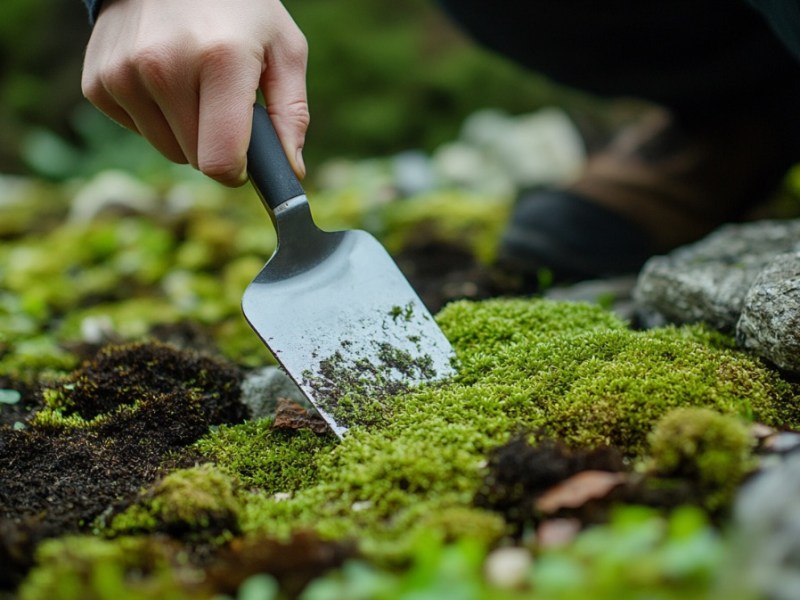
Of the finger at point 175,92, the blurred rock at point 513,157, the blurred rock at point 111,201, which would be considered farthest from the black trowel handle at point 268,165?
the blurred rock at point 513,157

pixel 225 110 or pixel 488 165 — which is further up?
pixel 225 110

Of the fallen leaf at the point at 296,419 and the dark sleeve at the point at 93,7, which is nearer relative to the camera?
the fallen leaf at the point at 296,419

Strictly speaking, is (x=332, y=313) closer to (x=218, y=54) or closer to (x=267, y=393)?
(x=267, y=393)

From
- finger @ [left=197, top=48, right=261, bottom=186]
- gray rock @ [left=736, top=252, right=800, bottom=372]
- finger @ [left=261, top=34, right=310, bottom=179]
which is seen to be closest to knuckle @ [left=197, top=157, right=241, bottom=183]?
finger @ [left=197, top=48, right=261, bottom=186]

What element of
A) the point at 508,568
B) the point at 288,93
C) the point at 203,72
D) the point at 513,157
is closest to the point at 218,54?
the point at 203,72

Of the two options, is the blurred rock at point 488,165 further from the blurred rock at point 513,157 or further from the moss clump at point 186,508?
the moss clump at point 186,508

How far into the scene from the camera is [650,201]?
4.36m

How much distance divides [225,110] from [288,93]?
27 cm

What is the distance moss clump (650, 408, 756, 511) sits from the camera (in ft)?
5.08

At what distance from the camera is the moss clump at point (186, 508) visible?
1.74 m

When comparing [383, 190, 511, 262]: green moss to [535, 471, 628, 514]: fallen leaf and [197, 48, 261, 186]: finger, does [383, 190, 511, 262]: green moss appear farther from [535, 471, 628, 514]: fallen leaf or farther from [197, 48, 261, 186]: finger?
[535, 471, 628, 514]: fallen leaf

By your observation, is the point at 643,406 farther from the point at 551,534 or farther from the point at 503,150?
the point at 503,150

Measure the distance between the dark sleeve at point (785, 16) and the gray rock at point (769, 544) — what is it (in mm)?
A: 1724

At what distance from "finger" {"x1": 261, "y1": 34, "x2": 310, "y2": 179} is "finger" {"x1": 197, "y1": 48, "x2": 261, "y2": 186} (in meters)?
0.16
